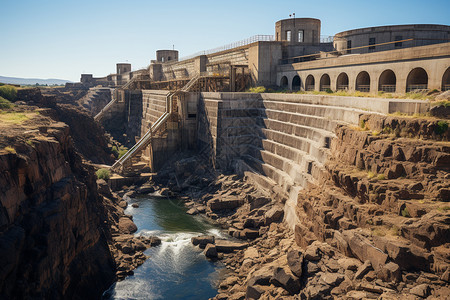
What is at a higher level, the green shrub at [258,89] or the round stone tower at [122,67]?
the round stone tower at [122,67]

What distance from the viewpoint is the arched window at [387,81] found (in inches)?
1345

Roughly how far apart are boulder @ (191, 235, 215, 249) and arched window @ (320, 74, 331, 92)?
68.8 ft

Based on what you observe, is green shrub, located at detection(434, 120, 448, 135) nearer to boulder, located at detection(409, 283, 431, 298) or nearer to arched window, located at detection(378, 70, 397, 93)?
boulder, located at detection(409, 283, 431, 298)

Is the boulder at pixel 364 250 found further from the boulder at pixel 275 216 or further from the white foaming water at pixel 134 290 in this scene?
the boulder at pixel 275 216

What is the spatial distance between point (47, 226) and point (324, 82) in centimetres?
3224

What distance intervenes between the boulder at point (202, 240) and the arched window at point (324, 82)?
2096cm

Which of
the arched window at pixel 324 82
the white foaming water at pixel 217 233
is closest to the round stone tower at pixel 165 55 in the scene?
the arched window at pixel 324 82

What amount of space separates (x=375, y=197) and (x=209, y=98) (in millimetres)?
29600

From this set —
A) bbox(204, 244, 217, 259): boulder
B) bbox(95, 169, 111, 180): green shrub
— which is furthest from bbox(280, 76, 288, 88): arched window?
bbox(204, 244, 217, 259): boulder

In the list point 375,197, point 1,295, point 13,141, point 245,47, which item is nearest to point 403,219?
point 375,197

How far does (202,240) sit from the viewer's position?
99.0ft

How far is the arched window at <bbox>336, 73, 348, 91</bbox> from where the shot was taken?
3994 centimetres

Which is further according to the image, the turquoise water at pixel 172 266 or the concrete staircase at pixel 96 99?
the concrete staircase at pixel 96 99

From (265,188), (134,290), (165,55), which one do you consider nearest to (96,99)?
(165,55)
